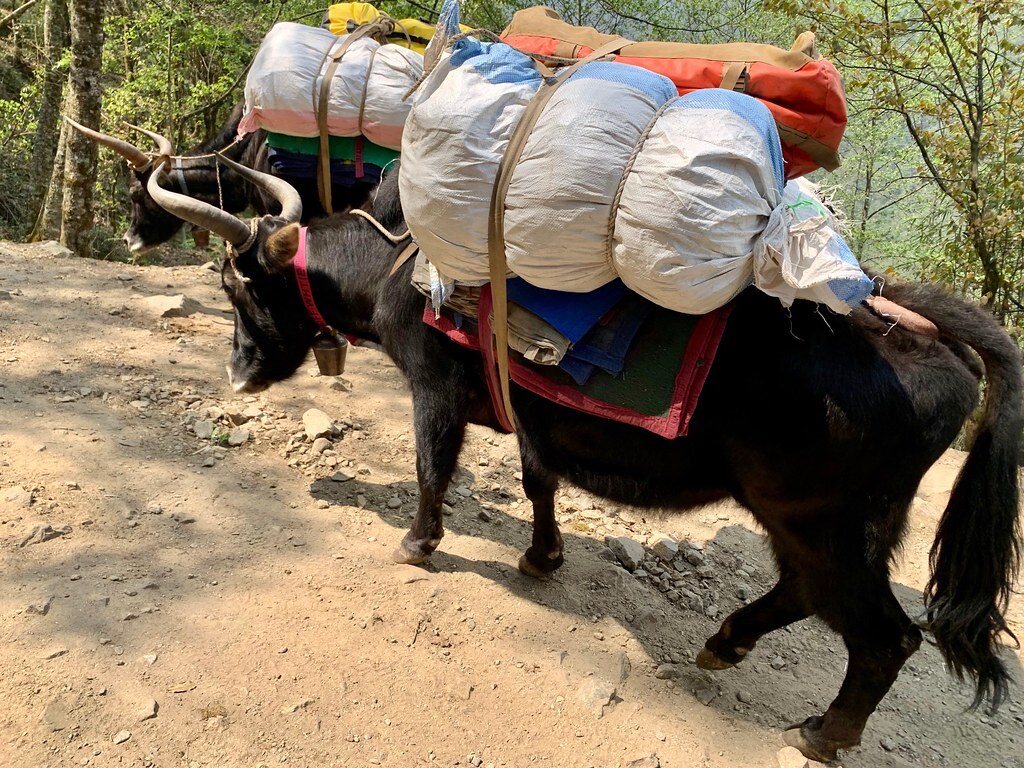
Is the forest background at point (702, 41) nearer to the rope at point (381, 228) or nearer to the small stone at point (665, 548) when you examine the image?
the small stone at point (665, 548)

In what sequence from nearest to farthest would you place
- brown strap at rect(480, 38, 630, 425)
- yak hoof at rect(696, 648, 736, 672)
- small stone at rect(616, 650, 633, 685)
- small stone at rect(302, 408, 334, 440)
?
brown strap at rect(480, 38, 630, 425) < small stone at rect(616, 650, 633, 685) < yak hoof at rect(696, 648, 736, 672) < small stone at rect(302, 408, 334, 440)

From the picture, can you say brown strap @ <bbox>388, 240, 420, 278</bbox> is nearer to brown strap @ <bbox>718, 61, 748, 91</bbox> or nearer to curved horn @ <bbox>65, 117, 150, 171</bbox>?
brown strap @ <bbox>718, 61, 748, 91</bbox>

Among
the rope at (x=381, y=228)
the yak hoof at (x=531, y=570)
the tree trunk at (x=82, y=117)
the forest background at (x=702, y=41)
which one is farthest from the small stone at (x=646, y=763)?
the tree trunk at (x=82, y=117)

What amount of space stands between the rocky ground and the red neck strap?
0.94m

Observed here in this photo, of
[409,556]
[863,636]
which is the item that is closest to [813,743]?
[863,636]

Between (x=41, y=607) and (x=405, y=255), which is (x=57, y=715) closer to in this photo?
(x=41, y=607)

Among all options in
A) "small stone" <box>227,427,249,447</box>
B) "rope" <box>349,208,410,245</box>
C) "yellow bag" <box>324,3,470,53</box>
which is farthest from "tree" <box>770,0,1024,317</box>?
"small stone" <box>227,427,249,447</box>

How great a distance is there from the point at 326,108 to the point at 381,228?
1492 millimetres

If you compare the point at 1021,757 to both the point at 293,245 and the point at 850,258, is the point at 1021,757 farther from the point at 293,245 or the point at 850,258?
the point at 293,245

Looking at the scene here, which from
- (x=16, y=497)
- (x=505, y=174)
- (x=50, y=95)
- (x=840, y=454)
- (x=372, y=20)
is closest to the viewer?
(x=505, y=174)

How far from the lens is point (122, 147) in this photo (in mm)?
5289

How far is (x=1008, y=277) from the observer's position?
735 centimetres

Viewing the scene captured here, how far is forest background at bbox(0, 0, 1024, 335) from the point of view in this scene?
667 cm

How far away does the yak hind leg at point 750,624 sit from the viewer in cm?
311
